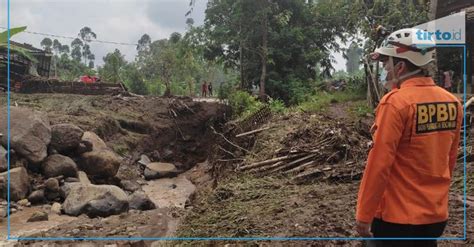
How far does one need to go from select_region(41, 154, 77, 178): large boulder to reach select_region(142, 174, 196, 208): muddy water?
2.47 m

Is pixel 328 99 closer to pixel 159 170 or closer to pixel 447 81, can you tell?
pixel 447 81

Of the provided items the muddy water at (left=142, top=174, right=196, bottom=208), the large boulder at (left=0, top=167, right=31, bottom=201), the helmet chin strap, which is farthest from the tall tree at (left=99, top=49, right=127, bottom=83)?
the helmet chin strap

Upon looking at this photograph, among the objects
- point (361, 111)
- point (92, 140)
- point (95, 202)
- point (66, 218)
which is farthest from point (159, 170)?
point (361, 111)

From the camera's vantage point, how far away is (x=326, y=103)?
1605 cm

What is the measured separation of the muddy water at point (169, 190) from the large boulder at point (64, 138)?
8.86 feet

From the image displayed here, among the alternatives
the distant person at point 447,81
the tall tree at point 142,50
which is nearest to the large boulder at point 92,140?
the distant person at point 447,81

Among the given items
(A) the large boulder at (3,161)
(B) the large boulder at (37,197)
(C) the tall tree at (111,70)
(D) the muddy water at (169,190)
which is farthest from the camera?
(C) the tall tree at (111,70)

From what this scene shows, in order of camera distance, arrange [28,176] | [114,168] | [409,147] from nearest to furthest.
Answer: [409,147], [28,176], [114,168]

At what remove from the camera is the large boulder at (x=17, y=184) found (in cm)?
888

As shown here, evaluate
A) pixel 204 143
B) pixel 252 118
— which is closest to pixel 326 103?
pixel 252 118

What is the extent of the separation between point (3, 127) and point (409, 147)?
999 cm

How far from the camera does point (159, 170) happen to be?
15.6m

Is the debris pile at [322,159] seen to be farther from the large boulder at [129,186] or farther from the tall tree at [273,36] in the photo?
the tall tree at [273,36]

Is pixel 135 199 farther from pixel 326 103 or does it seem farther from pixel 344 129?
pixel 326 103
